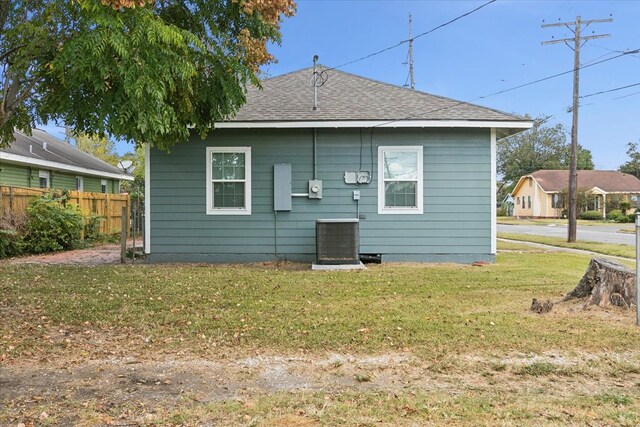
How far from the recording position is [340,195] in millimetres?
9664

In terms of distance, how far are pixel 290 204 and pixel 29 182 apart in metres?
11.9

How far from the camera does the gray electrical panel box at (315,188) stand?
31.4 feet

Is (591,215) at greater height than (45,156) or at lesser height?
lesser

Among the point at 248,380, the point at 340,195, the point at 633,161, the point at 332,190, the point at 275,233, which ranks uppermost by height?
the point at 633,161

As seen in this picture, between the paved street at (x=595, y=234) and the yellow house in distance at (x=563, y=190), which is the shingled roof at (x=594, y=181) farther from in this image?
the paved street at (x=595, y=234)

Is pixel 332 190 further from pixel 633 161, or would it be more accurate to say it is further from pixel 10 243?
pixel 633 161

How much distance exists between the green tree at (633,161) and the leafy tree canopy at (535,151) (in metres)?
6.94

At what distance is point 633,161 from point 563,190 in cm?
Result: 2517

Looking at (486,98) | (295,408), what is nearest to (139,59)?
(295,408)

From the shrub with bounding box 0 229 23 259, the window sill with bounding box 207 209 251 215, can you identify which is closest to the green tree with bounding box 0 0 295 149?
the window sill with bounding box 207 209 251 215


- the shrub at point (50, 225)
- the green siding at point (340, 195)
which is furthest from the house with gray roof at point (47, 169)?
the green siding at point (340, 195)

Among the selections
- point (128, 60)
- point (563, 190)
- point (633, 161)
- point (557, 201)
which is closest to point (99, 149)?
point (128, 60)

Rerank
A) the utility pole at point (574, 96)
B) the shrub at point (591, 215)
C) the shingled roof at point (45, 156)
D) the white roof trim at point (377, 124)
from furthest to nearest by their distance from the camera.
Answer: the shrub at point (591, 215)
the utility pole at point (574, 96)
the shingled roof at point (45, 156)
the white roof trim at point (377, 124)

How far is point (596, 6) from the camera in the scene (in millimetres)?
15805
